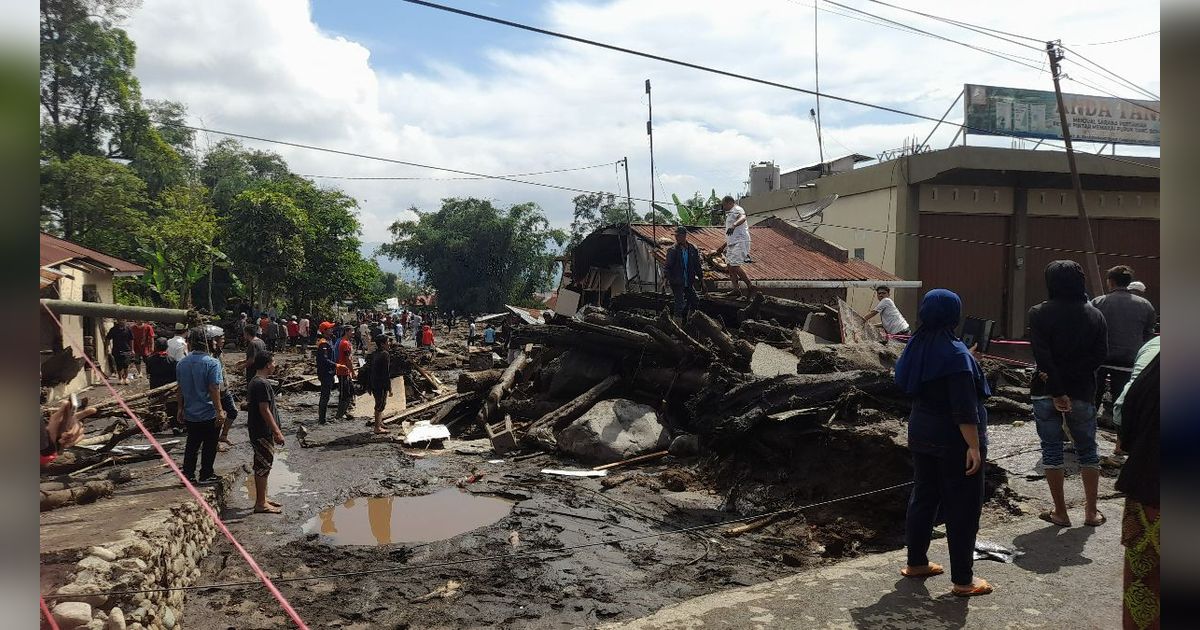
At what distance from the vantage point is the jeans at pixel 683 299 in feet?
38.5

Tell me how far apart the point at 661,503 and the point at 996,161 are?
1910 centimetres

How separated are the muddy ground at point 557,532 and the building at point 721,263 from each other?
26.2 feet

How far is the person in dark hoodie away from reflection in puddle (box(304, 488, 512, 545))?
210 inches

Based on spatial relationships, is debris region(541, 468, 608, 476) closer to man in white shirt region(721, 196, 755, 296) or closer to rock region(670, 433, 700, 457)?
rock region(670, 433, 700, 457)

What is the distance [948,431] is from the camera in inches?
158

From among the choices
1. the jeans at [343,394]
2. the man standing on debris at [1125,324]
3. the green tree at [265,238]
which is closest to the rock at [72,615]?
the man standing on debris at [1125,324]

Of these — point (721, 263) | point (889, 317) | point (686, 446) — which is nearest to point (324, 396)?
point (686, 446)

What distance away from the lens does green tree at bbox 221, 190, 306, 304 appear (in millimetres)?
33094

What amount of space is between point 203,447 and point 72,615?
4428 millimetres

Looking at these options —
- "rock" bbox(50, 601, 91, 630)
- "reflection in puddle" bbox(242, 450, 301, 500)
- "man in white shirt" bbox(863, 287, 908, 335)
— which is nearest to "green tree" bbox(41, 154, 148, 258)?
"reflection in puddle" bbox(242, 450, 301, 500)

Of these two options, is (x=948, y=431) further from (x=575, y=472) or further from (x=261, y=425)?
(x=261, y=425)

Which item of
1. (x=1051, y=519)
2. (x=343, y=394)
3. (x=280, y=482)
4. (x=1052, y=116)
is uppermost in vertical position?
(x=1052, y=116)

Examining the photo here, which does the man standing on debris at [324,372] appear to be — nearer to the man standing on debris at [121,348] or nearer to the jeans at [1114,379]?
the man standing on debris at [121,348]

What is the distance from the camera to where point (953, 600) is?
3.96 metres
